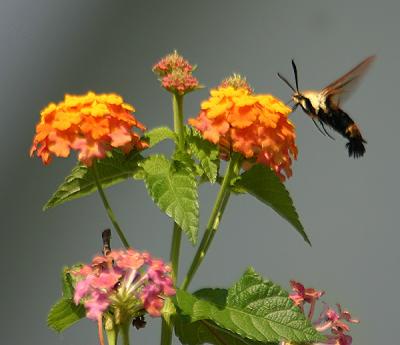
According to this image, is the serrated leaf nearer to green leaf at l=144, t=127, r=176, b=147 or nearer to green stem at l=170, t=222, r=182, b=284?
green stem at l=170, t=222, r=182, b=284

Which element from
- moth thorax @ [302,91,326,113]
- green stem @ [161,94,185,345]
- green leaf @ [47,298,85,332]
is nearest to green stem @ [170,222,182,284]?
green stem @ [161,94,185,345]

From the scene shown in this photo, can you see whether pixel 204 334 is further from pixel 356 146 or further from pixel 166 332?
pixel 356 146

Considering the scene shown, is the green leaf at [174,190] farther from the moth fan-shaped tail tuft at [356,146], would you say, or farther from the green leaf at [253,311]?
the moth fan-shaped tail tuft at [356,146]

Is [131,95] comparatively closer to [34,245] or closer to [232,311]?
[34,245]

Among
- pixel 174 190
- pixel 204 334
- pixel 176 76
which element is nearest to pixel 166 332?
pixel 204 334

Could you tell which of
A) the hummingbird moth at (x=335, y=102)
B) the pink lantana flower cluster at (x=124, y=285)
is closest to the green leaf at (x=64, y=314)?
the pink lantana flower cluster at (x=124, y=285)

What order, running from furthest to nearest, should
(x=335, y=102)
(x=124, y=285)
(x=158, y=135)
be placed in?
(x=335, y=102) < (x=158, y=135) < (x=124, y=285)
